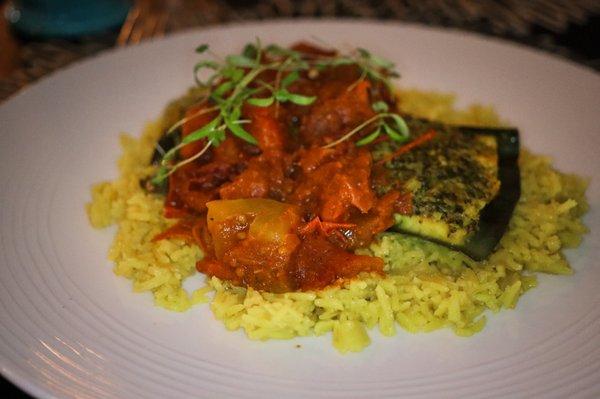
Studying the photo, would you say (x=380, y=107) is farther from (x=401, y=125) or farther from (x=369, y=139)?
(x=369, y=139)

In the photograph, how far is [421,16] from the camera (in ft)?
21.4

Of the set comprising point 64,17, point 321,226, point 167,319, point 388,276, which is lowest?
point 64,17

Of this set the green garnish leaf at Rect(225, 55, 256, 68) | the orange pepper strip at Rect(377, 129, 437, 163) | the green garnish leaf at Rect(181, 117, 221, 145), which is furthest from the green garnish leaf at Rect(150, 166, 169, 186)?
the orange pepper strip at Rect(377, 129, 437, 163)

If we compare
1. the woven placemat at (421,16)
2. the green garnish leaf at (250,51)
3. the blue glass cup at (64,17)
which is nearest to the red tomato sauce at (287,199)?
the green garnish leaf at (250,51)

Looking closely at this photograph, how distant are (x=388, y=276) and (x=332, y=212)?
1.44 ft

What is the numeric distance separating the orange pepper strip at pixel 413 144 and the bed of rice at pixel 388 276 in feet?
1.62

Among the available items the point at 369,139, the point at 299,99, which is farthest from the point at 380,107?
the point at 299,99

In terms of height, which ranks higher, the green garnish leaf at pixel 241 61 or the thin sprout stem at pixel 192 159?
the green garnish leaf at pixel 241 61

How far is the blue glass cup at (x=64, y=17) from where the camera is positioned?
6098 mm

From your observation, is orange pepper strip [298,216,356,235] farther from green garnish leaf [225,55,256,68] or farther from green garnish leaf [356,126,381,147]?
green garnish leaf [225,55,256,68]

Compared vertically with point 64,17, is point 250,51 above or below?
above

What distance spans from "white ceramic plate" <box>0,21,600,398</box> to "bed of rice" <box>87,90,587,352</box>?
74 millimetres

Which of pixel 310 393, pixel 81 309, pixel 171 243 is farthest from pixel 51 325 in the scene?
pixel 310 393

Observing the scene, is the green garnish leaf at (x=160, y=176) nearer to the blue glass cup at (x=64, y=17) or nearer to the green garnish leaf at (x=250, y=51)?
the green garnish leaf at (x=250, y=51)
